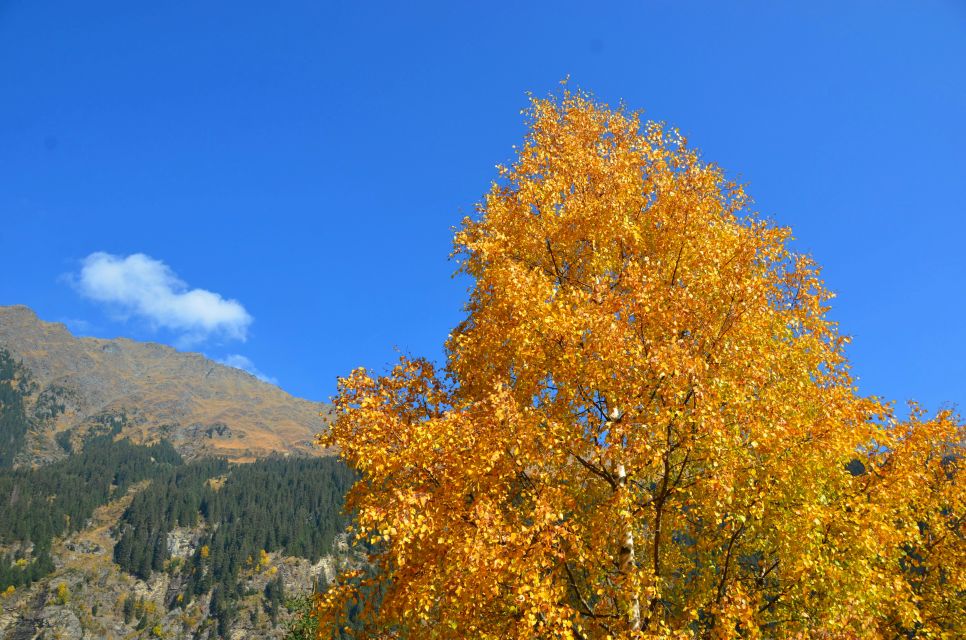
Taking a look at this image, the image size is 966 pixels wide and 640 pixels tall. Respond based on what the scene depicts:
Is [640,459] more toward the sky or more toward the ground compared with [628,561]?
more toward the sky

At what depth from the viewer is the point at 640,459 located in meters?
9.65

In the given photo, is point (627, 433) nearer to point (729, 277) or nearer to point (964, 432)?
point (729, 277)

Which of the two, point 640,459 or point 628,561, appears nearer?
point 640,459

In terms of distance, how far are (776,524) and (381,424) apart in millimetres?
7196

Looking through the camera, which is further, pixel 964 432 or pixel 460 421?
pixel 964 432

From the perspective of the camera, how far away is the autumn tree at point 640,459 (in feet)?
30.8

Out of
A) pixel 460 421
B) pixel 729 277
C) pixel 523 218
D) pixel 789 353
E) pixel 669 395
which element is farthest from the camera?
pixel 523 218

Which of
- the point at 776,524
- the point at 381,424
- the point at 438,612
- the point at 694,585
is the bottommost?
the point at 438,612

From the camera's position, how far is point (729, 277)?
11477mm

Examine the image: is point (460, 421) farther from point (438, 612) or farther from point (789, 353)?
point (789, 353)

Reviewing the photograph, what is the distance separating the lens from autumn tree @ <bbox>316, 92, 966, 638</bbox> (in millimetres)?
9383

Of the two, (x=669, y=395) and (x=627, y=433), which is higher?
(x=669, y=395)

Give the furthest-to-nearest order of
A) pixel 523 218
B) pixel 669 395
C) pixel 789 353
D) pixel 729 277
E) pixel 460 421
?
pixel 523 218 → pixel 789 353 → pixel 729 277 → pixel 460 421 → pixel 669 395

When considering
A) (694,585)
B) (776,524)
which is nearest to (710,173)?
(776,524)
